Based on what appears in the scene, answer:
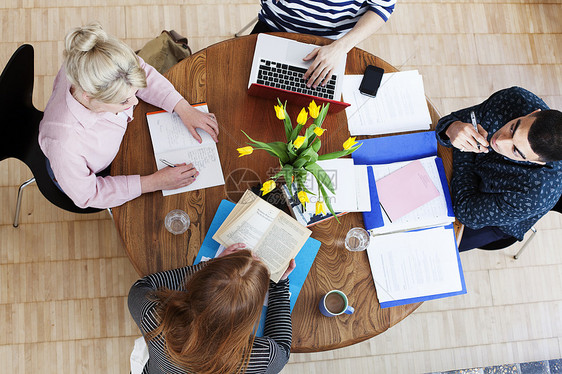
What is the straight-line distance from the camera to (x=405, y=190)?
60.6 inches

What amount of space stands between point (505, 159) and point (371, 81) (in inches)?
21.3

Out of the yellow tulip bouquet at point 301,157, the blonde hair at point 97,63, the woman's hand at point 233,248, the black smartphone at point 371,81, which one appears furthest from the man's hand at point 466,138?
the blonde hair at point 97,63

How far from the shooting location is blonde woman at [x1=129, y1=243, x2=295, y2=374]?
3.74 feet

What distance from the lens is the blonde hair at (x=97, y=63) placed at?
47.8 inches

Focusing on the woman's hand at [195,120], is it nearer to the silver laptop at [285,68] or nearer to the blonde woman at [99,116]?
the blonde woman at [99,116]

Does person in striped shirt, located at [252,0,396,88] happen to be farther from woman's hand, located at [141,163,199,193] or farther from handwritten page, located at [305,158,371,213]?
woman's hand, located at [141,163,199,193]

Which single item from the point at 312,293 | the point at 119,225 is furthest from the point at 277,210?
the point at 119,225

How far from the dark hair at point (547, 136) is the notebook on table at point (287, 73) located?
60cm

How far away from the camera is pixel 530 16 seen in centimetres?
274

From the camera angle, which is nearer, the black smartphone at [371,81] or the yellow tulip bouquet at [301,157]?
the yellow tulip bouquet at [301,157]

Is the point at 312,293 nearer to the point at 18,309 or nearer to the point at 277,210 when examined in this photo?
the point at 277,210

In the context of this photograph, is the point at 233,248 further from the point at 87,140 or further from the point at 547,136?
the point at 547,136

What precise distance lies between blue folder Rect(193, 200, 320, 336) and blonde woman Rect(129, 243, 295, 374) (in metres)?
0.10

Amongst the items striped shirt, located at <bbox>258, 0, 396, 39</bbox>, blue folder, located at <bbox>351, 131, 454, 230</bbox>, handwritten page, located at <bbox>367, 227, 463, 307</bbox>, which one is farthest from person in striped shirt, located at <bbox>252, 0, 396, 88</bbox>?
handwritten page, located at <bbox>367, 227, 463, 307</bbox>
